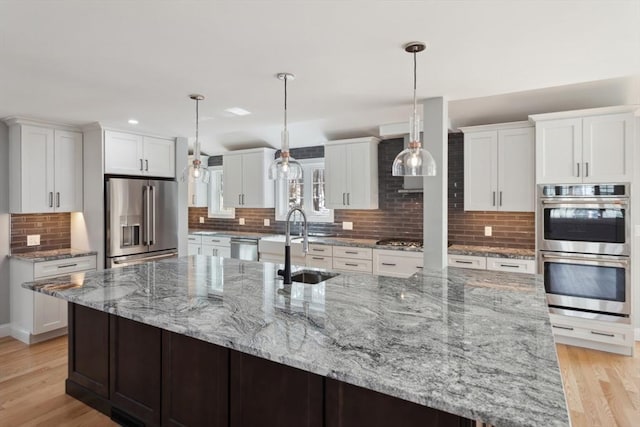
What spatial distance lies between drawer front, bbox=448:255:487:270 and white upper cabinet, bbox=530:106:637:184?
100 centimetres

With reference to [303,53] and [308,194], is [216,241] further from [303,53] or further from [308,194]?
[303,53]

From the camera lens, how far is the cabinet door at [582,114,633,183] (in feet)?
11.3

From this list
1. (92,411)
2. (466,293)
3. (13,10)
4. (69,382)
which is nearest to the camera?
(13,10)

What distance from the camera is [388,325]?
1703 mm

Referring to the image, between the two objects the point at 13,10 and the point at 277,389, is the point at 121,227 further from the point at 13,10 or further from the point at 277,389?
the point at 277,389

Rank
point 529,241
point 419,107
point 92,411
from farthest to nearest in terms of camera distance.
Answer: point 529,241, point 419,107, point 92,411

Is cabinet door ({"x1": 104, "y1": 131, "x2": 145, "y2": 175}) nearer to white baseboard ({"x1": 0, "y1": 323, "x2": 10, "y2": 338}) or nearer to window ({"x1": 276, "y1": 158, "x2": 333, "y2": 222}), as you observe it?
white baseboard ({"x1": 0, "y1": 323, "x2": 10, "y2": 338})

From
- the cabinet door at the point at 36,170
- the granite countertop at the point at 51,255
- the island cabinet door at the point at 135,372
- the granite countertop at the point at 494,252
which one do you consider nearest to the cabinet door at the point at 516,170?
the granite countertop at the point at 494,252

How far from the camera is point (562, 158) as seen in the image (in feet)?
12.2

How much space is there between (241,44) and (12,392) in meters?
3.16

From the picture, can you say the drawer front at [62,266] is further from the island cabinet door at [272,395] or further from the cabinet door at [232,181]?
the island cabinet door at [272,395]

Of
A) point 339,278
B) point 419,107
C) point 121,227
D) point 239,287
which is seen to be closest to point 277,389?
point 239,287

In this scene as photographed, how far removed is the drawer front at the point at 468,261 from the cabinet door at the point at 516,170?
Answer: 2.10ft

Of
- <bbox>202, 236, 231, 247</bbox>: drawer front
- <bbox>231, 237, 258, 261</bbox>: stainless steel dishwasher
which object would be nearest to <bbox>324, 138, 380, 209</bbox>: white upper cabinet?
<bbox>231, 237, 258, 261</bbox>: stainless steel dishwasher
